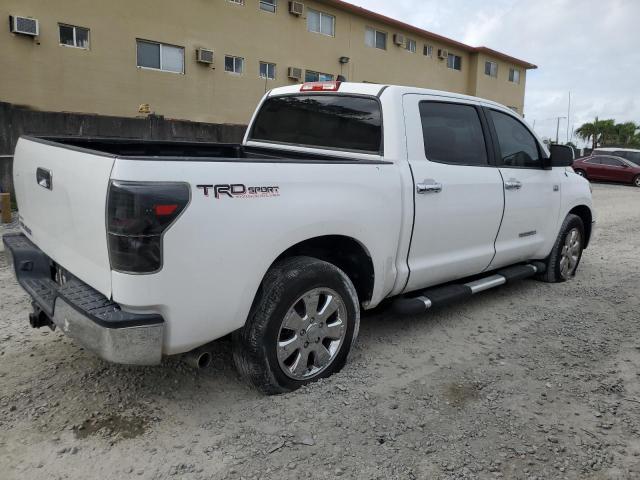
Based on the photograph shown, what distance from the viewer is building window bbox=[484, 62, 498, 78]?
33.0 m

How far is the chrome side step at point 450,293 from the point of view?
3.99 meters

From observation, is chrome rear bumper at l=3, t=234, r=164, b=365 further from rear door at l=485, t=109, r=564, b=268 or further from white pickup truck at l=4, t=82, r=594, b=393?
rear door at l=485, t=109, r=564, b=268

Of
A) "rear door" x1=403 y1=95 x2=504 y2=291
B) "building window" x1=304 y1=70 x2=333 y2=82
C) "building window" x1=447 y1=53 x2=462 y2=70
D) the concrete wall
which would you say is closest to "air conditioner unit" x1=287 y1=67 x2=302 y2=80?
"building window" x1=304 y1=70 x2=333 y2=82

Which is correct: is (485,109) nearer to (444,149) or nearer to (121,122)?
(444,149)

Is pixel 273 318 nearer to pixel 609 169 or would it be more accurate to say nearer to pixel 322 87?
pixel 322 87

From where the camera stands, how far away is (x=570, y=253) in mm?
6035

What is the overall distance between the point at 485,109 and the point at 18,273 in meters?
3.75

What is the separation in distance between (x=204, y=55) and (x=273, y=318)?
17.8m

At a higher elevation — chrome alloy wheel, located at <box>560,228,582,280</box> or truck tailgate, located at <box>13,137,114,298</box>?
truck tailgate, located at <box>13,137,114,298</box>

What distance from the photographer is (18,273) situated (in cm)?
338

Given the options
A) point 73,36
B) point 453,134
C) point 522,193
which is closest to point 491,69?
point 73,36

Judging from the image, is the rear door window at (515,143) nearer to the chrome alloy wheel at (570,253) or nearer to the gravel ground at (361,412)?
the chrome alloy wheel at (570,253)

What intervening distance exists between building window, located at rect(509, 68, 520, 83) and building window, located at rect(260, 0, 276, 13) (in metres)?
19.8

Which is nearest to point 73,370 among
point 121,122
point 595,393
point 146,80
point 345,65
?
point 595,393
